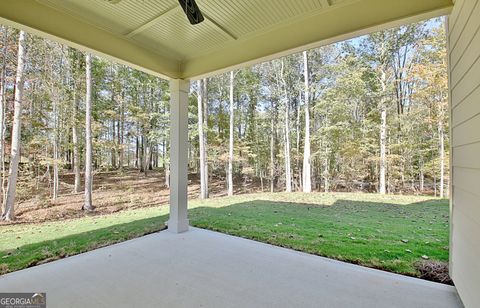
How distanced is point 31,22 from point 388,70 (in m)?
8.77

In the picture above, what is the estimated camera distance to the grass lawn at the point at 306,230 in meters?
2.79

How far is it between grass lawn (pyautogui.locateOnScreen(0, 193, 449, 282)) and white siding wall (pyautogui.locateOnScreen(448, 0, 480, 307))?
79 cm

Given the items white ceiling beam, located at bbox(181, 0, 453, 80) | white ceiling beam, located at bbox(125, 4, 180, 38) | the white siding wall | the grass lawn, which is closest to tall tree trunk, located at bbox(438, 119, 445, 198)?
the grass lawn

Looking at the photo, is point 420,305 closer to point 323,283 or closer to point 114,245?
point 323,283

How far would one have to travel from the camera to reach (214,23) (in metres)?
2.53

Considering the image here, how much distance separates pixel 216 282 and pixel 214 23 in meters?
2.57

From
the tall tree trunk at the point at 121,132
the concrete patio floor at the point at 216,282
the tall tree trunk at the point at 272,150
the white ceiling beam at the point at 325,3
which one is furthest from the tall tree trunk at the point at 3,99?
the tall tree trunk at the point at 272,150

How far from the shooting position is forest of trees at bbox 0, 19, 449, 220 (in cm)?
559

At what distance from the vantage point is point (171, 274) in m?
2.23

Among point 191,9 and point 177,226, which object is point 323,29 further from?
point 177,226

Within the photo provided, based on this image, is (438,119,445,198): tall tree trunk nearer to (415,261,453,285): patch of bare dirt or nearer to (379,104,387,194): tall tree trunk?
(379,104,387,194): tall tree trunk

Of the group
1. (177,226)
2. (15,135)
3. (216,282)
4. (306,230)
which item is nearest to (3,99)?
(15,135)

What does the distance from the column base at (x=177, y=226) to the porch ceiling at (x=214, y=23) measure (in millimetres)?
2225

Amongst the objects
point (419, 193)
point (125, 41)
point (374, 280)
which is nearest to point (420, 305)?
point (374, 280)
